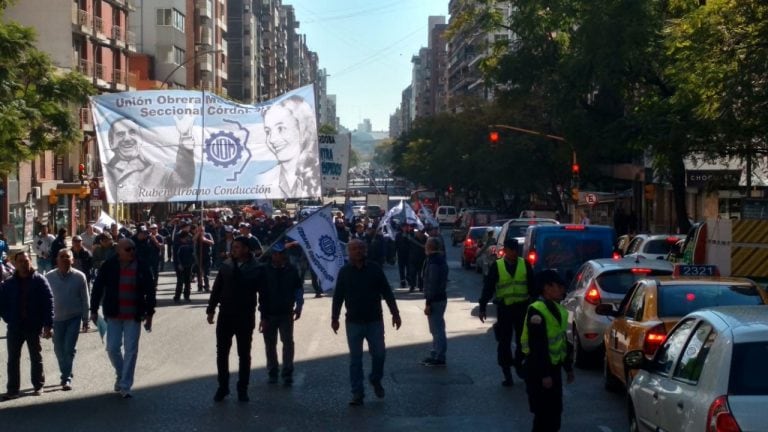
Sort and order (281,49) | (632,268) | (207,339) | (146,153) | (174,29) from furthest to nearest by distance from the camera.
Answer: (281,49), (174,29), (146,153), (207,339), (632,268)

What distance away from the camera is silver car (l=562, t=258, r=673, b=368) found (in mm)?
14500

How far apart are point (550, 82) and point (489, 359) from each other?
24.4 meters

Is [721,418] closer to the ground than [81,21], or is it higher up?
closer to the ground

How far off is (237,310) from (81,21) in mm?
50787

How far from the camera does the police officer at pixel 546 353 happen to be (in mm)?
8758

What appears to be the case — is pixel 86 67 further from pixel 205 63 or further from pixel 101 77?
pixel 205 63

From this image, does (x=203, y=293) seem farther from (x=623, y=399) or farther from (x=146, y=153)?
(x=623, y=399)

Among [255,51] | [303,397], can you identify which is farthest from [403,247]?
[255,51]

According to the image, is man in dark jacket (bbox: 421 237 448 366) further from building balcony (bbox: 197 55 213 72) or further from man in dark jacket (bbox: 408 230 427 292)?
building balcony (bbox: 197 55 213 72)

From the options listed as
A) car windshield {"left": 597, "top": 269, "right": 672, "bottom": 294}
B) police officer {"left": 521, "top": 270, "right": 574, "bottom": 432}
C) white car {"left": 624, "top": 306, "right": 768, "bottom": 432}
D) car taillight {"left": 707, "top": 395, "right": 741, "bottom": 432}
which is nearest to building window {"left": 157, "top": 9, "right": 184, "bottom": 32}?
car windshield {"left": 597, "top": 269, "right": 672, "bottom": 294}

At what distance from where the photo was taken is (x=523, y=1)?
4022 cm

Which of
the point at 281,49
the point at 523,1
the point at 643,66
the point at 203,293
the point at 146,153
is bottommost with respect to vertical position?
the point at 203,293

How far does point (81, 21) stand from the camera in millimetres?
60156

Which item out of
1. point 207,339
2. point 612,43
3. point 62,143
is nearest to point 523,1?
point 612,43
